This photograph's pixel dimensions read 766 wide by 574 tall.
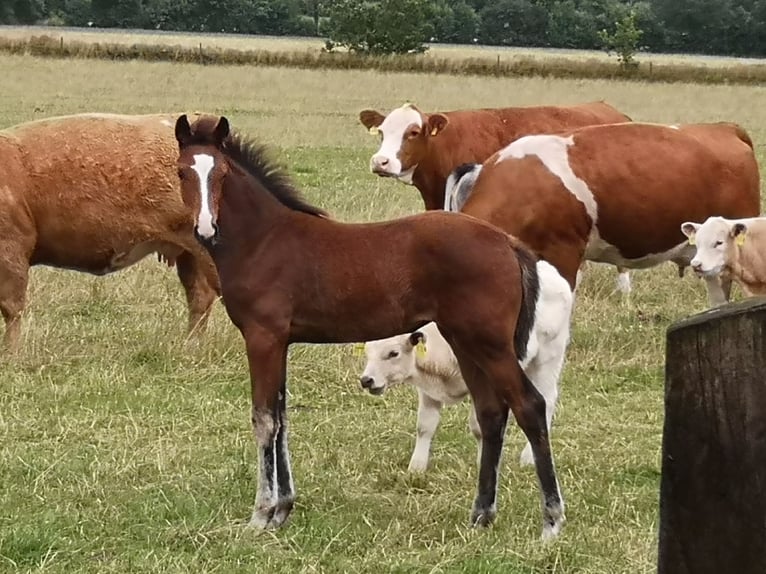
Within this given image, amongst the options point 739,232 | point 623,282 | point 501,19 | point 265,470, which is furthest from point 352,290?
point 501,19

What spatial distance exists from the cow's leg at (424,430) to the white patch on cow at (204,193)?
169 centimetres

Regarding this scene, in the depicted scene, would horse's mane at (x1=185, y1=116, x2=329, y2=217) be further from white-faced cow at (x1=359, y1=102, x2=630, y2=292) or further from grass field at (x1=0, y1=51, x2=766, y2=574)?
white-faced cow at (x1=359, y1=102, x2=630, y2=292)

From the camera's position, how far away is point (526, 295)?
5109 mm

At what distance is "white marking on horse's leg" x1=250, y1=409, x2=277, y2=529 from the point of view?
5078 millimetres

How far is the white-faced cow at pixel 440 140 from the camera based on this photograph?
10.1m

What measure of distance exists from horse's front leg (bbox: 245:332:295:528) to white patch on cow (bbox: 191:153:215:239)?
0.48 metres

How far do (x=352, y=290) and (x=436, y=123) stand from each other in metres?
5.20

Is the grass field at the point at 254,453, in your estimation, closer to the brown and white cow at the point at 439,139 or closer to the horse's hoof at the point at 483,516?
the horse's hoof at the point at 483,516

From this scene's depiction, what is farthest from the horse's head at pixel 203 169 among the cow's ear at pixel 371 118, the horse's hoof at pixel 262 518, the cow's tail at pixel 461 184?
the cow's ear at pixel 371 118

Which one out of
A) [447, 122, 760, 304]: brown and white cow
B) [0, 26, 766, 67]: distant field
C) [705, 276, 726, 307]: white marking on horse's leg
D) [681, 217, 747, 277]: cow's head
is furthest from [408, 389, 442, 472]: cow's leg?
[0, 26, 766, 67]: distant field

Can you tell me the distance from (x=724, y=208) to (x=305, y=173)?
8.77 m

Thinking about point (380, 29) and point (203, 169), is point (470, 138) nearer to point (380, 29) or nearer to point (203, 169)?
point (203, 169)

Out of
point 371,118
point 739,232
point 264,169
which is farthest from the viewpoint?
point 371,118

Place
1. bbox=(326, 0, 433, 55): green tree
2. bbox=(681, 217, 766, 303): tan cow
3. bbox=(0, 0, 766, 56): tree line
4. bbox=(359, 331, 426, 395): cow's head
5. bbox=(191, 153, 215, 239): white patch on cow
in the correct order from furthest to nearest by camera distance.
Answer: bbox=(0, 0, 766, 56): tree line → bbox=(326, 0, 433, 55): green tree → bbox=(681, 217, 766, 303): tan cow → bbox=(359, 331, 426, 395): cow's head → bbox=(191, 153, 215, 239): white patch on cow
